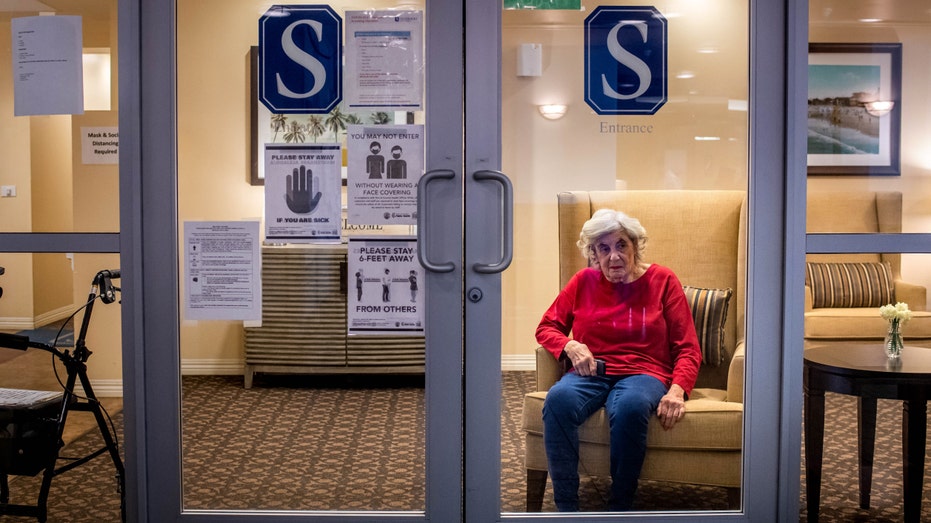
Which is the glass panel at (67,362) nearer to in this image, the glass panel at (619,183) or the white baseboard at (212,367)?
the white baseboard at (212,367)

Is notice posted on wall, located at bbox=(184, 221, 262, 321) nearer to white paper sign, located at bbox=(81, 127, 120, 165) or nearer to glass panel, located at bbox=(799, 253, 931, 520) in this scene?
white paper sign, located at bbox=(81, 127, 120, 165)

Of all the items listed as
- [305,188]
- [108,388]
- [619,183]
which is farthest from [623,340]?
[108,388]

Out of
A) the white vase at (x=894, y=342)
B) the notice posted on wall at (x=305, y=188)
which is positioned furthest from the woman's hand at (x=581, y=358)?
the white vase at (x=894, y=342)

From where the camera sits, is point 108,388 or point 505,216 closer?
point 505,216

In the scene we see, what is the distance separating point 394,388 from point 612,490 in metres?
0.72

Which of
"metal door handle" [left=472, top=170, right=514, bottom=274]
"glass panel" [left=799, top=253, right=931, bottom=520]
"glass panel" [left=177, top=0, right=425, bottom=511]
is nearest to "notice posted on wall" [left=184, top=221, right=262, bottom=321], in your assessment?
"glass panel" [left=177, top=0, right=425, bottom=511]

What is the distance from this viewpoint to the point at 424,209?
2.36m

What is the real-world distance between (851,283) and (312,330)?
1.63 metres

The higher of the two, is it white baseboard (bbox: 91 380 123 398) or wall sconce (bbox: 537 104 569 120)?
wall sconce (bbox: 537 104 569 120)

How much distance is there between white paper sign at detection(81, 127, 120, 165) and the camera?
2.41 m

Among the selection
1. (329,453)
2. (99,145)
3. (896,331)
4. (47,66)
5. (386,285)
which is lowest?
(329,453)

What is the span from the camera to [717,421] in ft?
8.04

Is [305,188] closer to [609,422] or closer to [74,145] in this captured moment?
[74,145]

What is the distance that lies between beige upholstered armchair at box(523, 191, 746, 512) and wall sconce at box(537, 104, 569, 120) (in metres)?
0.23
